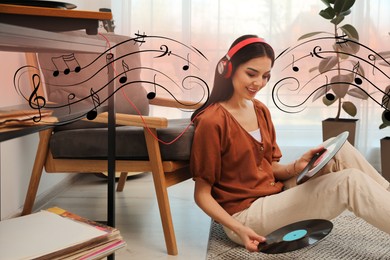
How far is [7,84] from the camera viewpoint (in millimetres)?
2104

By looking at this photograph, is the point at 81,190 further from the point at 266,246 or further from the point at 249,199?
the point at 266,246

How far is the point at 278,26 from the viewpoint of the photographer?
3.00 meters

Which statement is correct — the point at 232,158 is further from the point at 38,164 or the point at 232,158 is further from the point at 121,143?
the point at 38,164

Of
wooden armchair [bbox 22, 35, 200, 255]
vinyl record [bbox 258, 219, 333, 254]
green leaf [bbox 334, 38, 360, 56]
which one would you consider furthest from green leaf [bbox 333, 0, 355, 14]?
vinyl record [bbox 258, 219, 333, 254]

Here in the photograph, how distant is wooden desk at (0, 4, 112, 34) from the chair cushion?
2.28ft

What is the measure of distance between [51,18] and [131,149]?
79cm

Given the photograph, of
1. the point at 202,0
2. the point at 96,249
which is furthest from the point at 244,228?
the point at 202,0

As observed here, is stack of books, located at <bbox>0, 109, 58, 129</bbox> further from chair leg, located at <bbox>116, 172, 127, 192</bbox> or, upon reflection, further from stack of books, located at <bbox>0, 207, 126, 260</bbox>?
chair leg, located at <bbox>116, 172, 127, 192</bbox>

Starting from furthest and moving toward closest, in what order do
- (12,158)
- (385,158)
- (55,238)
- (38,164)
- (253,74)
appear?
(385,158)
(12,158)
(38,164)
(253,74)
(55,238)

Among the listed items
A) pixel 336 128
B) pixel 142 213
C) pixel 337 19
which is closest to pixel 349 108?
pixel 336 128

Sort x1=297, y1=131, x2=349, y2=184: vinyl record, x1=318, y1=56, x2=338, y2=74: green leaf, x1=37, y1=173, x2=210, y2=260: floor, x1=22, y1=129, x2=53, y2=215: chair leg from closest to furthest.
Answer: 1. x1=297, y1=131, x2=349, y2=184: vinyl record
2. x1=37, y1=173, x2=210, y2=260: floor
3. x1=22, y1=129, x2=53, y2=215: chair leg
4. x1=318, y1=56, x2=338, y2=74: green leaf

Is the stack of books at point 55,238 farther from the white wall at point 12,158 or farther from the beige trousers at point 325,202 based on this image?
the white wall at point 12,158

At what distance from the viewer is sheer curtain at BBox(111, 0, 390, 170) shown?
8.25ft

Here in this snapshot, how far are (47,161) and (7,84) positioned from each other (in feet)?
1.14
